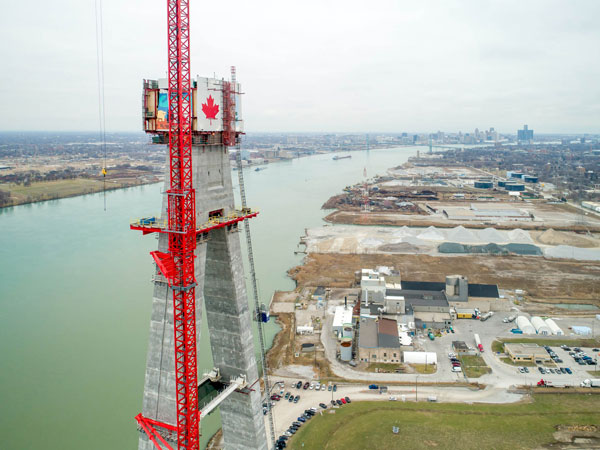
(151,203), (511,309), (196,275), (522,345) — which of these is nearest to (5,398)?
(196,275)

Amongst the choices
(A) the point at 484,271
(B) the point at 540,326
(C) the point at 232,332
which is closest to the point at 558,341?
(B) the point at 540,326

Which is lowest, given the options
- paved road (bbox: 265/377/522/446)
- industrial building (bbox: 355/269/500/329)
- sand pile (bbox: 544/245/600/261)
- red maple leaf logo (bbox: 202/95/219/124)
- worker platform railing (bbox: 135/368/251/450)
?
paved road (bbox: 265/377/522/446)

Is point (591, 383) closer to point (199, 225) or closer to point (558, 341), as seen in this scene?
point (558, 341)

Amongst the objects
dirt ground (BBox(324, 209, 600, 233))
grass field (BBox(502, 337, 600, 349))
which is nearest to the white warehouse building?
grass field (BBox(502, 337, 600, 349))

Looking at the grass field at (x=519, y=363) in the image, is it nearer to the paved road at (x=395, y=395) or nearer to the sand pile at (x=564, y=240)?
→ the paved road at (x=395, y=395)

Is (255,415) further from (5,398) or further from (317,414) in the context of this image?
(5,398)

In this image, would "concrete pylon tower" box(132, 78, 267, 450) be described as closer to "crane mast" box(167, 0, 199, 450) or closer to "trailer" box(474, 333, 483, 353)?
"crane mast" box(167, 0, 199, 450)
